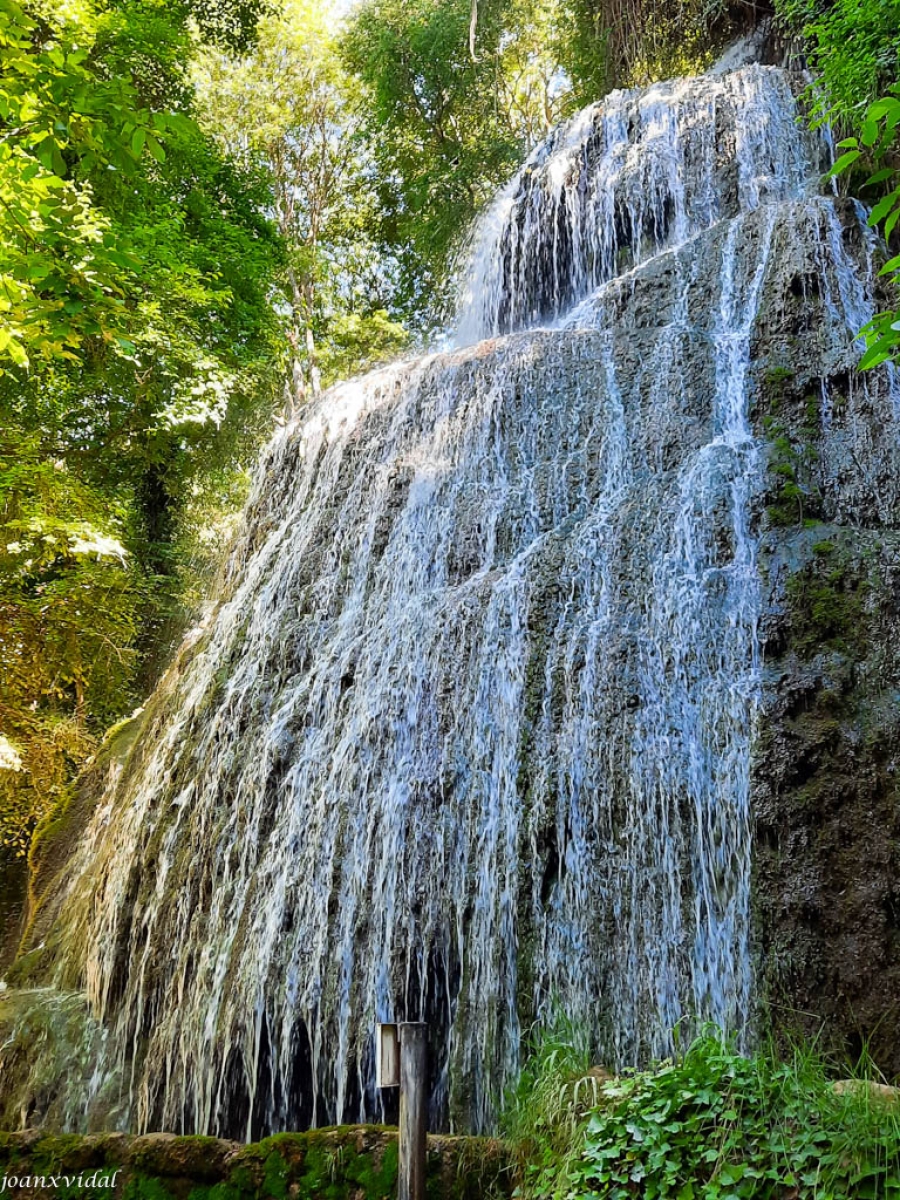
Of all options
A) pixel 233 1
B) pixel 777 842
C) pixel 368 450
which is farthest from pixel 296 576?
pixel 233 1

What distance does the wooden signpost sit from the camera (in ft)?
9.79

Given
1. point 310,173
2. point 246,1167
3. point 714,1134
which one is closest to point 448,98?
point 310,173

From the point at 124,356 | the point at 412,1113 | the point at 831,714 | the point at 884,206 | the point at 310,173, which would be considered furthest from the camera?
the point at 310,173

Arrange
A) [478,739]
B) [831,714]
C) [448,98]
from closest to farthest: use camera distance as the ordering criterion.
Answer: [831,714], [478,739], [448,98]

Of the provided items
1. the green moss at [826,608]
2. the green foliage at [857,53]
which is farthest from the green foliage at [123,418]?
the green foliage at [857,53]

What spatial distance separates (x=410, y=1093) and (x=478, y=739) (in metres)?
2.40

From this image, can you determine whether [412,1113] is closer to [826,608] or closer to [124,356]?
[826,608]

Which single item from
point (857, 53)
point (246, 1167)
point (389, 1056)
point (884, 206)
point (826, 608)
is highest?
point (857, 53)

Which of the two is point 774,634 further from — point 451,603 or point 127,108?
point 127,108

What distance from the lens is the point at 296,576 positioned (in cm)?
758

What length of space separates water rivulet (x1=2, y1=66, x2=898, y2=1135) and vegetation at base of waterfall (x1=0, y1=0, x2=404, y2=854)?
2423mm

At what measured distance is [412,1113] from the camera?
2986mm

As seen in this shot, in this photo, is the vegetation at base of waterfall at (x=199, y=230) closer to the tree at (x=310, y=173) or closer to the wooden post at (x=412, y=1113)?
the tree at (x=310, y=173)

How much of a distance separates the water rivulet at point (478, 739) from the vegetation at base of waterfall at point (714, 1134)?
3.01 ft
